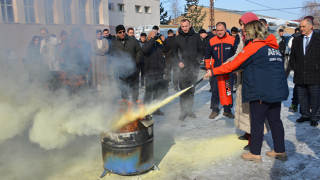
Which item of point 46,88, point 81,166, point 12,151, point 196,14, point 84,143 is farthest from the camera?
point 196,14

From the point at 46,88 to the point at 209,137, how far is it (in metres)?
3.49

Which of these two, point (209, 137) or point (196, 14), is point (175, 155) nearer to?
point (209, 137)

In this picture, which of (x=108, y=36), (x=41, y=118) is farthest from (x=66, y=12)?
(x=108, y=36)

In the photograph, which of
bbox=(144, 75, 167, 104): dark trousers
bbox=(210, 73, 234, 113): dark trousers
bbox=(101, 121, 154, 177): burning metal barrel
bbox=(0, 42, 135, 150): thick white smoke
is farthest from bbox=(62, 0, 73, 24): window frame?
bbox=(210, 73, 234, 113): dark trousers

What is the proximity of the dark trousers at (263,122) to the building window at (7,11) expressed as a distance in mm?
3580

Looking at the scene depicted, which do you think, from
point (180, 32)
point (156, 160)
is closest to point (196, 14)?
point (180, 32)

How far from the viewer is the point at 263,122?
374 cm

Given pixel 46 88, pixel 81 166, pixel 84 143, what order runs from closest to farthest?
1. pixel 81 166
2. pixel 84 143
3. pixel 46 88

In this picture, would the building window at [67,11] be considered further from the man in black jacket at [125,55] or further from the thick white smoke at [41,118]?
the man in black jacket at [125,55]

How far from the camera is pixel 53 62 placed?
640 centimetres

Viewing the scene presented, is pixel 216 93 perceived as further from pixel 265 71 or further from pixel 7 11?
pixel 7 11

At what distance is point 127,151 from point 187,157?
119 centimetres

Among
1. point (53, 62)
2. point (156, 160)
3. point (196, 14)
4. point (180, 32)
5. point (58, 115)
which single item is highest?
point (196, 14)

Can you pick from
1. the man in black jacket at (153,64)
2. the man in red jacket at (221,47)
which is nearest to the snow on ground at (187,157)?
the man in black jacket at (153,64)
